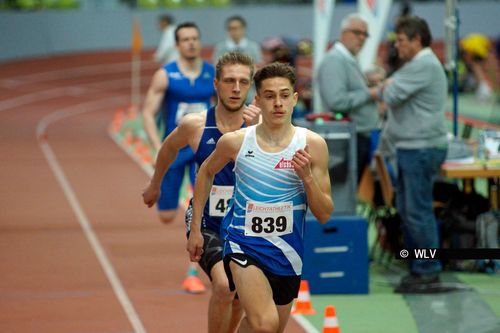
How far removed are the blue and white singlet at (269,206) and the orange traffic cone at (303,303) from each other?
2907mm

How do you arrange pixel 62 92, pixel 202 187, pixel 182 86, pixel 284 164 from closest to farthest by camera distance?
pixel 284 164
pixel 202 187
pixel 182 86
pixel 62 92

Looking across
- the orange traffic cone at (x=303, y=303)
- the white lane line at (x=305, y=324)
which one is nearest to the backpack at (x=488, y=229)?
the orange traffic cone at (x=303, y=303)

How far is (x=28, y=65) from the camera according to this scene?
3838 cm

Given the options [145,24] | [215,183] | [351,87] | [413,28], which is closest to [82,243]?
[351,87]

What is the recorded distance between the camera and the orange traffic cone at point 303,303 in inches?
382

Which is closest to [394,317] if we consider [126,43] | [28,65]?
[28,65]

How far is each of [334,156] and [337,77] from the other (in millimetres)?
1222

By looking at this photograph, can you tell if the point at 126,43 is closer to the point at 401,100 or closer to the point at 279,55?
the point at 279,55

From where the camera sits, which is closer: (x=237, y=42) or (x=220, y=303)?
(x=220, y=303)

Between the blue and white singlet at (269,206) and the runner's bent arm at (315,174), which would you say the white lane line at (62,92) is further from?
the runner's bent arm at (315,174)

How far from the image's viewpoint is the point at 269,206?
6695mm

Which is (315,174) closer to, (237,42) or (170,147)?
(170,147)

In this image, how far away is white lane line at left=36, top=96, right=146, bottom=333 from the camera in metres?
9.95

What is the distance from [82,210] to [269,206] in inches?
348
